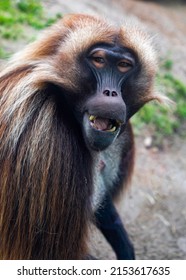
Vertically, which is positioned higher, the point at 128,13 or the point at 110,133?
the point at 128,13

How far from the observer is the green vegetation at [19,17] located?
602cm

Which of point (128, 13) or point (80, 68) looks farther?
point (128, 13)

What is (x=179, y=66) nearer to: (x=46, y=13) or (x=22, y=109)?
(x=46, y=13)

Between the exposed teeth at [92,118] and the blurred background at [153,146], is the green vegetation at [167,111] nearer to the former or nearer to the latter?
the blurred background at [153,146]

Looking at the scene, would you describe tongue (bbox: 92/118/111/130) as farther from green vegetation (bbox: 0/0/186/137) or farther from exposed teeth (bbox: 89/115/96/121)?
green vegetation (bbox: 0/0/186/137)

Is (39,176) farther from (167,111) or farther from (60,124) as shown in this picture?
(167,111)

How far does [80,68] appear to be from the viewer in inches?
123

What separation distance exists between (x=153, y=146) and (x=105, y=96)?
9.33ft

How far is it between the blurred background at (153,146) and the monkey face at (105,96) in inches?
25.2

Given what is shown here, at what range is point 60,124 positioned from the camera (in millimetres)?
3119

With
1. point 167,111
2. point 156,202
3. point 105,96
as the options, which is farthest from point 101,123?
point 167,111

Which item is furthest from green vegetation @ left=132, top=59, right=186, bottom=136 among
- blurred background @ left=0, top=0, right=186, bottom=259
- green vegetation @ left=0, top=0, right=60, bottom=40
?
green vegetation @ left=0, top=0, right=60, bottom=40

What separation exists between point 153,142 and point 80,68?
2773 mm
